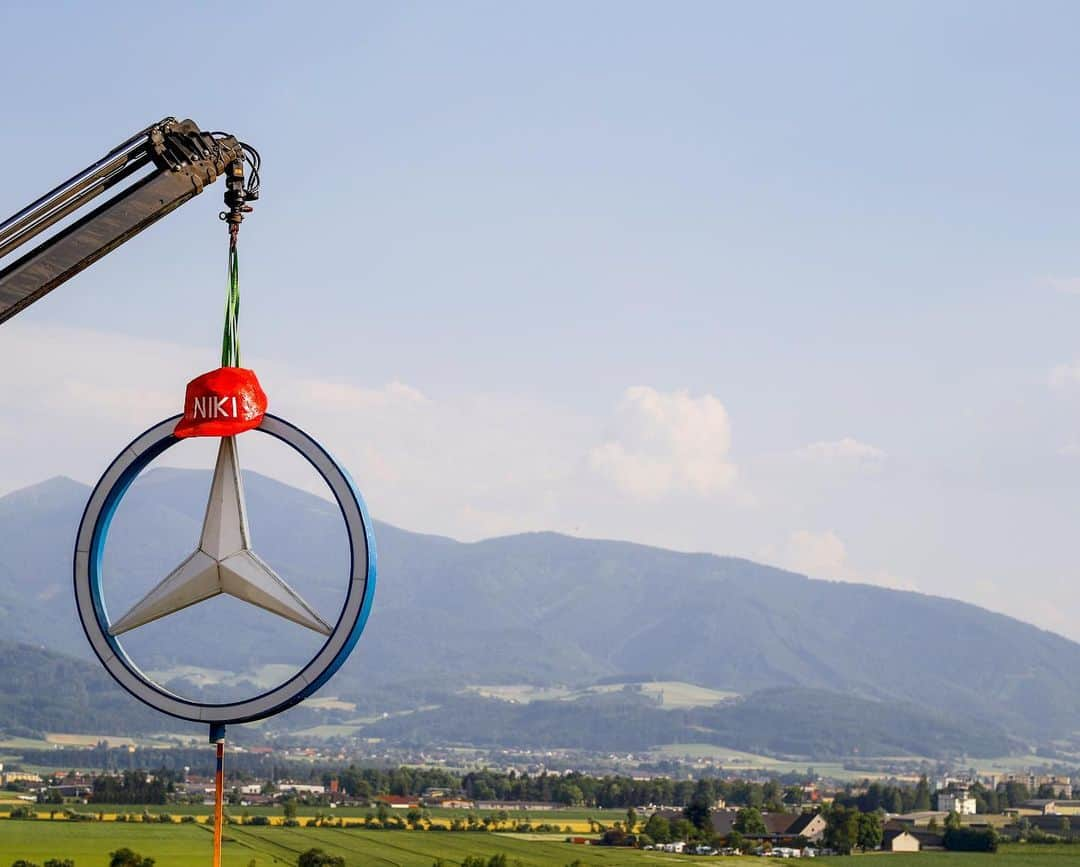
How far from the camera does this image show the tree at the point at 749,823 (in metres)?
90.7

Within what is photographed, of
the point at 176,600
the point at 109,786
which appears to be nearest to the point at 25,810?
the point at 109,786

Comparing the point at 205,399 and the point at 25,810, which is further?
the point at 25,810

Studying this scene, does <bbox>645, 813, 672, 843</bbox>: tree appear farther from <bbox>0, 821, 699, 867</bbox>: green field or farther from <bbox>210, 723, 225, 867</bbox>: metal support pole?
<bbox>210, 723, 225, 867</bbox>: metal support pole

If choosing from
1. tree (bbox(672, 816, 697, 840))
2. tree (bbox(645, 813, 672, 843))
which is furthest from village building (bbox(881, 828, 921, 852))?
tree (bbox(645, 813, 672, 843))

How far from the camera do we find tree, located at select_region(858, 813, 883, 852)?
296 ft

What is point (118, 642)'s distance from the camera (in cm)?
1367

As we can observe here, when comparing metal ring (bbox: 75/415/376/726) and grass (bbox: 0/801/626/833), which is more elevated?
metal ring (bbox: 75/415/376/726)

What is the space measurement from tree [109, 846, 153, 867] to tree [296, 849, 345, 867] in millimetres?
6292

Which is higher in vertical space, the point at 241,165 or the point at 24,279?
the point at 241,165

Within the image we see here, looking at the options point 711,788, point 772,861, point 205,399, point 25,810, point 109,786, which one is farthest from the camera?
point 711,788

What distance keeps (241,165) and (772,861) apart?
216ft

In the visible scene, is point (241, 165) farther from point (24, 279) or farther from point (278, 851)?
point (278, 851)

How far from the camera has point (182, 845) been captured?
6631cm

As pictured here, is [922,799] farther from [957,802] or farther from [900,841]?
[900,841]
